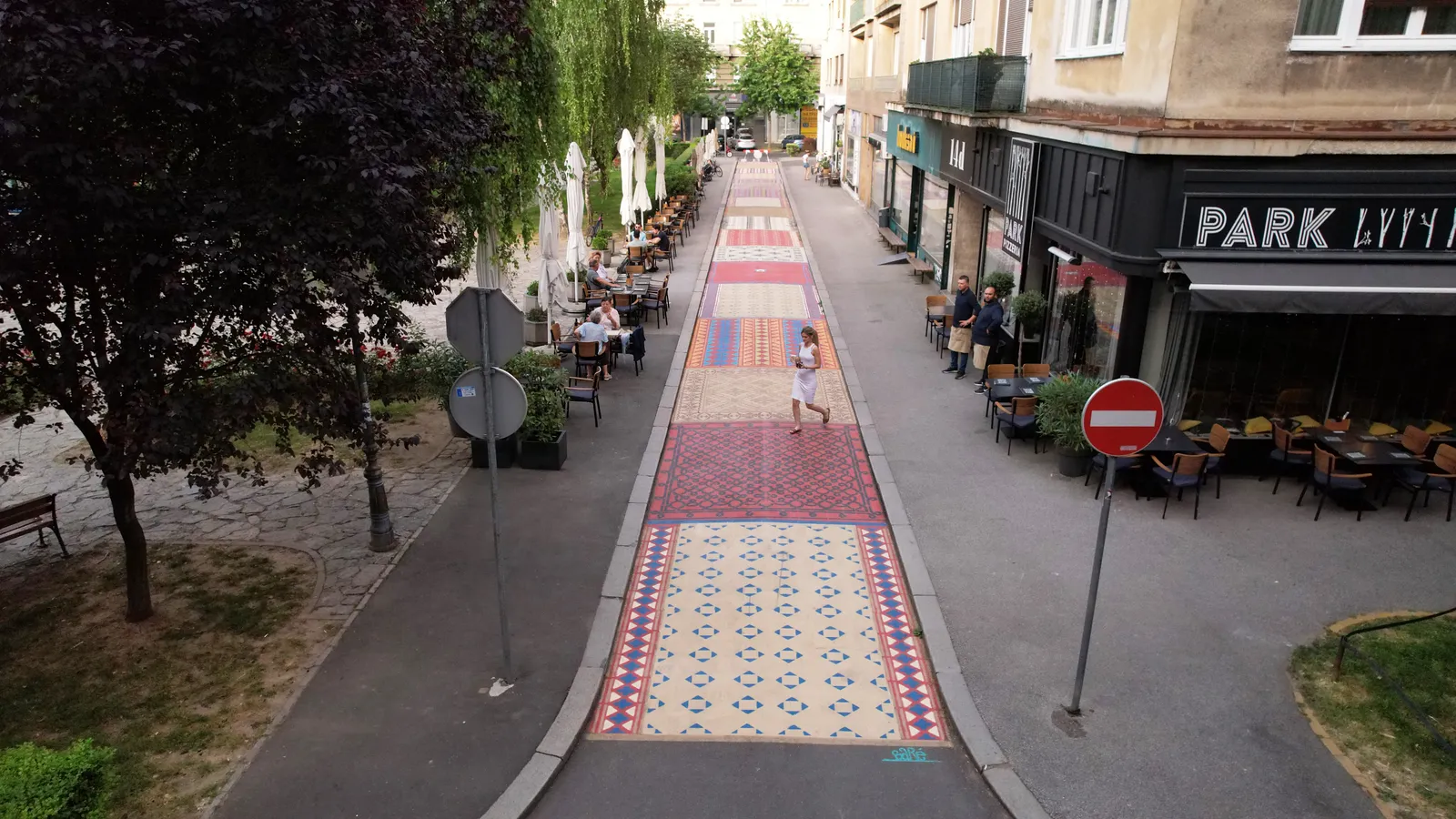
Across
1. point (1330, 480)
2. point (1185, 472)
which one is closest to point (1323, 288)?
point (1330, 480)

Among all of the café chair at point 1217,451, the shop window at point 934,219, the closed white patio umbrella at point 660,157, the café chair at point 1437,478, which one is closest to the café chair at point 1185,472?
the café chair at point 1217,451

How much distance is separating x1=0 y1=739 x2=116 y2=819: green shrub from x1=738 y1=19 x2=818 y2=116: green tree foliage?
68.4 m

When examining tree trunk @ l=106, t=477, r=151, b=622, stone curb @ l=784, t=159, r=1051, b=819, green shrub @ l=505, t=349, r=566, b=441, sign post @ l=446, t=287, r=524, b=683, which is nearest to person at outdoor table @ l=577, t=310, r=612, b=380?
green shrub @ l=505, t=349, r=566, b=441

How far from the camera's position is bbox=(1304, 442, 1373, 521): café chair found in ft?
32.9

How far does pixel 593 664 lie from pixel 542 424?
4633mm

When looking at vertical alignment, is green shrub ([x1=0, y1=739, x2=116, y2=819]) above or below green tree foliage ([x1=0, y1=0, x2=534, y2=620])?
below

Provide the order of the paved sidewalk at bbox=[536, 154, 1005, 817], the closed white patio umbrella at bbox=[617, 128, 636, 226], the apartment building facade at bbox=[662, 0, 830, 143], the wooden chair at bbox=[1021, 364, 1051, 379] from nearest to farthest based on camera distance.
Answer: the paved sidewalk at bbox=[536, 154, 1005, 817]
the wooden chair at bbox=[1021, 364, 1051, 379]
the closed white patio umbrella at bbox=[617, 128, 636, 226]
the apartment building facade at bbox=[662, 0, 830, 143]

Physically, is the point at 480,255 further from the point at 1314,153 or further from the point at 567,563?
the point at 1314,153

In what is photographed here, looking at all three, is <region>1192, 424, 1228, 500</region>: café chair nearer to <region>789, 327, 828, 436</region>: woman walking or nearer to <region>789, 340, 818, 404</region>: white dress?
<region>789, 327, 828, 436</region>: woman walking

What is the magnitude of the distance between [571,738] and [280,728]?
2.16 metres

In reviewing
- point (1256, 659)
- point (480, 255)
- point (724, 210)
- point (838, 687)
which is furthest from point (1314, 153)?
point (724, 210)

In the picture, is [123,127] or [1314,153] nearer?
[123,127]

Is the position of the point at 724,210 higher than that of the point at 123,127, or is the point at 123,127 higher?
the point at 123,127

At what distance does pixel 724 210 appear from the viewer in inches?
1500
